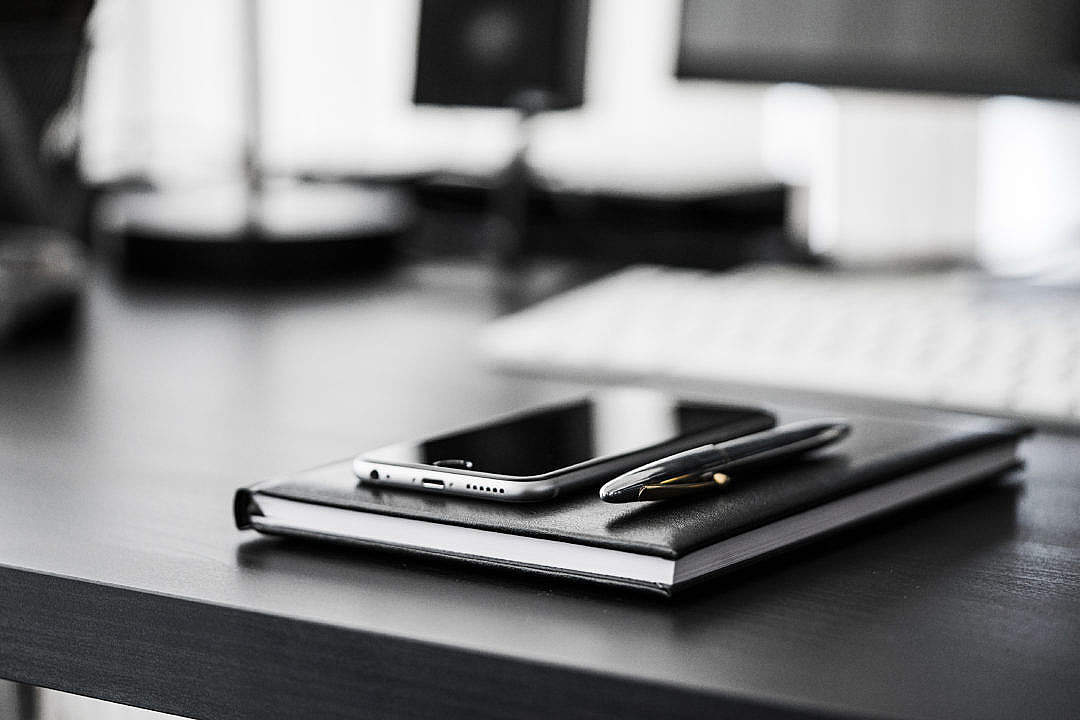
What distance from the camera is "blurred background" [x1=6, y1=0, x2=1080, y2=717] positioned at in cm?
79

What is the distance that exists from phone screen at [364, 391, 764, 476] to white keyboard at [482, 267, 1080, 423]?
0.16 metres

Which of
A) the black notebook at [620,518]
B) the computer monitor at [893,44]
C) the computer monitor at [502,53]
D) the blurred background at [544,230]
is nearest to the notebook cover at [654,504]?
the black notebook at [620,518]

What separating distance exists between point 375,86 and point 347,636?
82.9 inches

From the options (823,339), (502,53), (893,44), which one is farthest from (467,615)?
(502,53)

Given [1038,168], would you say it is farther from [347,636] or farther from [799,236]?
[347,636]

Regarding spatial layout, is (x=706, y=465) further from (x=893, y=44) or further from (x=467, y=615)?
(x=893, y=44)

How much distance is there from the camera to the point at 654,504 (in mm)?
450

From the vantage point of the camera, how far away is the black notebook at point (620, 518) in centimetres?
42

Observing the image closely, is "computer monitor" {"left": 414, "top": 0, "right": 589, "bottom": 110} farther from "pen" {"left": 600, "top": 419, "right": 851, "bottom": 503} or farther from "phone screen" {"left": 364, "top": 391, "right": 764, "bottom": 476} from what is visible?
"pen" {"left": 600, "top": 419, "right": 851, "bottom": 503}

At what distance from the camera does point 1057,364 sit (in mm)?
720

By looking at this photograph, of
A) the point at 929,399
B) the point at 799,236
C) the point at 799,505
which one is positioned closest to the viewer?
the point at 799,505

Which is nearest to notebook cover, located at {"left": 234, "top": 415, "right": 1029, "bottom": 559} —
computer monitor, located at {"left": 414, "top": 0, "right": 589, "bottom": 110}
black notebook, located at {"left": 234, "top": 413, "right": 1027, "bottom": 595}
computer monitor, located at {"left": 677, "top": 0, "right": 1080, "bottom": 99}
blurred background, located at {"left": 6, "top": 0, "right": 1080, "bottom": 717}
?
black notebook, located at {"left": 234, "top": 413, "right": 1027, "bottom": 595}

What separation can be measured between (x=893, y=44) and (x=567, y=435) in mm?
580

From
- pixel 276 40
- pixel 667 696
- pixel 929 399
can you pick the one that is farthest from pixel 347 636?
pixel 276 40
